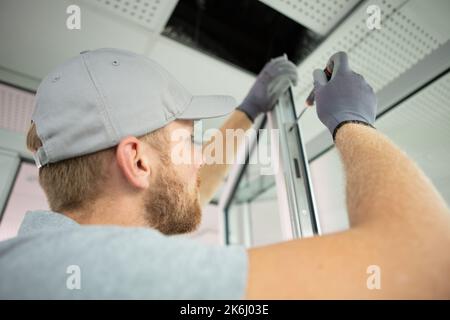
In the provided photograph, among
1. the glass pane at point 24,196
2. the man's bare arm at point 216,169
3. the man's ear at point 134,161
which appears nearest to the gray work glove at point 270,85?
the man's bare arm at point 216,169

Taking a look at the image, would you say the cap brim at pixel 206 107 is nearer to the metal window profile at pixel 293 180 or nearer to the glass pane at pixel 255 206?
the metal window profile at pixel 293 180

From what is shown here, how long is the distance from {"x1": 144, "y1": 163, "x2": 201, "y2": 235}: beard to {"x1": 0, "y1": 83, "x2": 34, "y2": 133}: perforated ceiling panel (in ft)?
4.98

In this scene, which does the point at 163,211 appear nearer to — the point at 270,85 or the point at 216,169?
the point at 216,169

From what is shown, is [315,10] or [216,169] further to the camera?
[216,169]

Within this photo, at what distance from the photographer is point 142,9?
1190 mm

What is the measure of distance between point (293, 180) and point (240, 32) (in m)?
0.95

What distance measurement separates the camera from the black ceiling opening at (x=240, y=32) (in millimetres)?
1364

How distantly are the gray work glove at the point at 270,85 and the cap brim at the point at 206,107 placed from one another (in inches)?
13.8

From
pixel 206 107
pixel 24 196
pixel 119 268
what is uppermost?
pixel 24 196

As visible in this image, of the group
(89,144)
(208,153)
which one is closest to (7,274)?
(89,144)

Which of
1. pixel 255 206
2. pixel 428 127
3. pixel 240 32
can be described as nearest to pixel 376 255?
pixel 428 127

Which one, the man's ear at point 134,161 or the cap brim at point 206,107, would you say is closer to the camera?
the man's ear at point 134,161

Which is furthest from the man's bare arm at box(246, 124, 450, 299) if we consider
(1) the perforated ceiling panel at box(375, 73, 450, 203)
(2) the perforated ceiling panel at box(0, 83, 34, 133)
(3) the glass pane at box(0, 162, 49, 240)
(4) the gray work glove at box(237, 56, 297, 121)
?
(3) the glass pane at box(0, 162, 49, 240)
